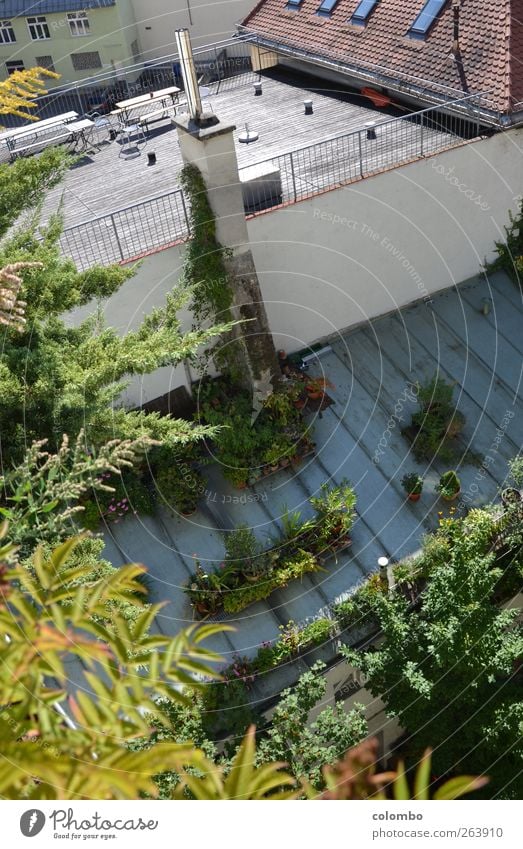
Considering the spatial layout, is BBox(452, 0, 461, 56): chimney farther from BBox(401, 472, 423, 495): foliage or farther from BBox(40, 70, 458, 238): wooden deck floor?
BBox(401, 472, 423, 495): foliage

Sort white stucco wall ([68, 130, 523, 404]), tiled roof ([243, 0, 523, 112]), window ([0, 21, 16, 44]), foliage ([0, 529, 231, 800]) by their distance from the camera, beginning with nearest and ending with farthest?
1. foliage ([0, 529, 231, 800])
2. white stucco wall ([68, 130, 523, 404])
3. tiled roof ([243, 0, 523, 112])
4. window ([0, 21, 16, 44])

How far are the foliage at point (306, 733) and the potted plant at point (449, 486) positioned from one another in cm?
348

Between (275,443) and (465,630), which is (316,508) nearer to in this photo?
(275,443)

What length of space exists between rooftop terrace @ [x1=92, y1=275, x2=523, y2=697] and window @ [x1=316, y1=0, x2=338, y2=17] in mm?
6056

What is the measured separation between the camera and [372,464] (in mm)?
10953

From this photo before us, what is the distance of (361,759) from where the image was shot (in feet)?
5.86

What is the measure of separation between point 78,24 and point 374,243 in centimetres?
1787

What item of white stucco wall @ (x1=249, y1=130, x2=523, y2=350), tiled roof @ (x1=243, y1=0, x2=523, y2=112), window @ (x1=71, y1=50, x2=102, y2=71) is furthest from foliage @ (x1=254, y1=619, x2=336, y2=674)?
window @ (x1=71, y1=50, x2=102, y2=71)

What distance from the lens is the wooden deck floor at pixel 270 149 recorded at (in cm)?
1180

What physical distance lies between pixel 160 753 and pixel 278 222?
9881mm

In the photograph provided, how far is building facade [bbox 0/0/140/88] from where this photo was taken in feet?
78.0

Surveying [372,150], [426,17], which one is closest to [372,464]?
[372,150]

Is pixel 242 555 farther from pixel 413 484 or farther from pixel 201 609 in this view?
pixel 413 484
